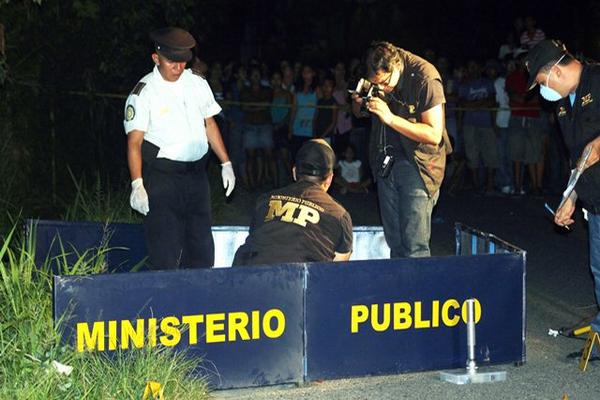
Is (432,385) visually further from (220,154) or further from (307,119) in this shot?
(307,119)

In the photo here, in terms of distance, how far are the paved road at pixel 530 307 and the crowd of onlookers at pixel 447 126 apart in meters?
0.49

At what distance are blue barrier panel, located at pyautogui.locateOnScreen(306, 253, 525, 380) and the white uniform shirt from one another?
1321 mm

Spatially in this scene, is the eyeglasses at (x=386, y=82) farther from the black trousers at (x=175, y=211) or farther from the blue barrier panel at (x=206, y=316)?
the blue barrier panel at (x=206, y=316)

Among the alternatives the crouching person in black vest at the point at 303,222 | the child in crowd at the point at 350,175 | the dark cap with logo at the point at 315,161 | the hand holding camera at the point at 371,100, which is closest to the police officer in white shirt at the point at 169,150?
the crouching person in black vest at the point at 303,222

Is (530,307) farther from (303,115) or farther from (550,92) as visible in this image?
(303,115)

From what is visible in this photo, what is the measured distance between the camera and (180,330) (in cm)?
664

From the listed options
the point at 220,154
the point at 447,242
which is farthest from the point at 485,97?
the point at 220,154

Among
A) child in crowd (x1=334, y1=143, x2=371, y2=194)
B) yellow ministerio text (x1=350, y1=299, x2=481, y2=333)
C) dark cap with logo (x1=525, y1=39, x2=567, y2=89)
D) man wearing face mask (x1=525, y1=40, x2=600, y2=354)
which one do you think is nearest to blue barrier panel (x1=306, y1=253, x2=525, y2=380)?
yellow ministerio text (x1=350, y1=299, x2=481, y2=333)

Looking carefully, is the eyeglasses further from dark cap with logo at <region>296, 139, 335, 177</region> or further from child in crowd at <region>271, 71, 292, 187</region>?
child in crowd at <region>271, 71, 292, 187</region>

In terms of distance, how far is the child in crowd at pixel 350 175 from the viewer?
16297 millimetres

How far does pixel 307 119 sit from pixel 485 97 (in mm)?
2317

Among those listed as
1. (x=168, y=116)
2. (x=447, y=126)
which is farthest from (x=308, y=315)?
(x=447, y=126)

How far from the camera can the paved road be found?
6.86 metres

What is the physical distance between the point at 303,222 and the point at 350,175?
30.3 feet
